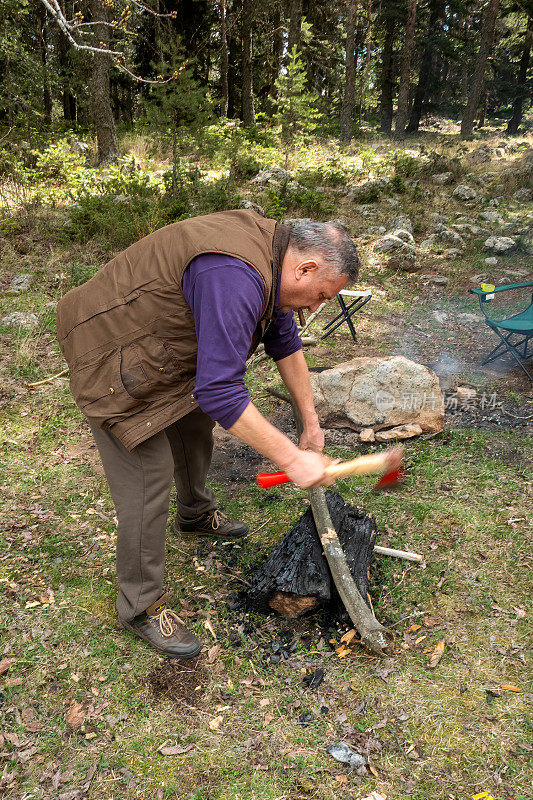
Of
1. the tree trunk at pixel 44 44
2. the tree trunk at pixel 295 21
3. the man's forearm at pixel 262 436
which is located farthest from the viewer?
the tree trunk at pixel 44 44

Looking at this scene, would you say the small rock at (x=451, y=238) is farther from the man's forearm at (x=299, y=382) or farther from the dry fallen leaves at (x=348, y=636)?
the dry fallen leaves at (x=348, y=636)

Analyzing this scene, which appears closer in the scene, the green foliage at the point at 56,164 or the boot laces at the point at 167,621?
the boot laces at the point at 167,621

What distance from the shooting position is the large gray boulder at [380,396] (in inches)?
163

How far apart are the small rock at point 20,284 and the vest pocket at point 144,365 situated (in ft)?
17.0

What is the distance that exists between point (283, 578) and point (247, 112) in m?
16.9

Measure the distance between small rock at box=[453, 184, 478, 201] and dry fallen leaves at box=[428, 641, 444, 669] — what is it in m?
10.8

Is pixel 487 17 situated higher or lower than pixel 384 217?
higher

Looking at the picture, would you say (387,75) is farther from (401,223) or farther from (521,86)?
(401,223)

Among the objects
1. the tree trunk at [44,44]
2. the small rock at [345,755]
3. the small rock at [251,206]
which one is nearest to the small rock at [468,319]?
the small rock at [251,206]

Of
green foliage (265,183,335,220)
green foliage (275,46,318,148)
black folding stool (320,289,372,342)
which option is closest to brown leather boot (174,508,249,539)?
black folding stool (320,289,372,342)

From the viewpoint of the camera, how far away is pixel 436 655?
2.37m

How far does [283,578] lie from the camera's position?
2.55m

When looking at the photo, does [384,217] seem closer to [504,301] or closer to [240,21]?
[504,301]

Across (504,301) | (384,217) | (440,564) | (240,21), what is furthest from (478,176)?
(440,564)
